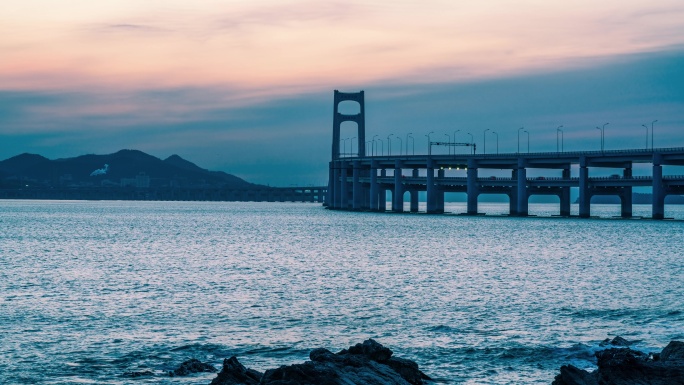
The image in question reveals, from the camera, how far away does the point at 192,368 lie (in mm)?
23000

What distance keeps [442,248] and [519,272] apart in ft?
69.7

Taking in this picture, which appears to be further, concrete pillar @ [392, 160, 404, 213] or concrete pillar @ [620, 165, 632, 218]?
concrete pillar @ [392, 160, 404, 213]

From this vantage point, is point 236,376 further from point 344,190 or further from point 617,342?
point 344,190

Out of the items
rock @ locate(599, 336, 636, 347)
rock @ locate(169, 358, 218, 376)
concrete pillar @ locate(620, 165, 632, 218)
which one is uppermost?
concrete pillar @ locate(620, 165, 632, 218)

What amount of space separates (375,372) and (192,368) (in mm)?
5363

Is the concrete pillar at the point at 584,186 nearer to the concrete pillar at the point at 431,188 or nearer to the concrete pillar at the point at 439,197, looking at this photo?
the concrete pillar at the point at 431,188

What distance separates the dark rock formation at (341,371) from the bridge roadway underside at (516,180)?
9888 centimetres

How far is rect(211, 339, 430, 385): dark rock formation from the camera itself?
714 inches

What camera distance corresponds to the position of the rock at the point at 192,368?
2267cm

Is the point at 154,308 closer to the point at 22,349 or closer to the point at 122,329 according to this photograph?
the point at 122,329

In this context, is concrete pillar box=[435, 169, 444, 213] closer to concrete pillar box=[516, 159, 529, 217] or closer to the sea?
concrete pillar box=[516, 159, 529, 217]

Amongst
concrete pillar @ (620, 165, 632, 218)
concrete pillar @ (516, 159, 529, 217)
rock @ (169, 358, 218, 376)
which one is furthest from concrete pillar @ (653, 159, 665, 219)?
rock @ (169, 358, 218, 376)

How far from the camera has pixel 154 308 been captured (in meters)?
35.0

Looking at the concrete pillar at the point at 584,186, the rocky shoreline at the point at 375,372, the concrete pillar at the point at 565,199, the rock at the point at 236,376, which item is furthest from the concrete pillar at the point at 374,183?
the rock at the point at 236,376
